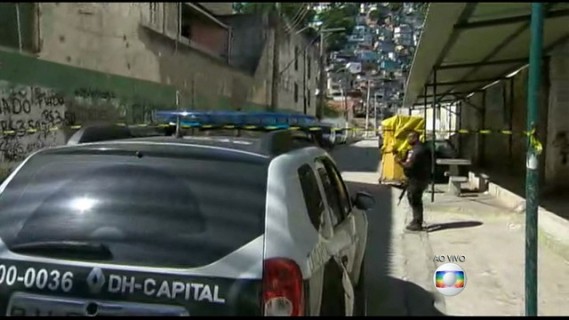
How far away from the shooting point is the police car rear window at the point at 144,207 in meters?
2.51

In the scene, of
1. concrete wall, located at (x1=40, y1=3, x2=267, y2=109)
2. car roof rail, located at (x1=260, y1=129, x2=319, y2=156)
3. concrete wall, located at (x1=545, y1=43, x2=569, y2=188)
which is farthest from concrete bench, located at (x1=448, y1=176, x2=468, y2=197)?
car roof rail, located at (x1=260, y1=129, x2=319, y2=156)

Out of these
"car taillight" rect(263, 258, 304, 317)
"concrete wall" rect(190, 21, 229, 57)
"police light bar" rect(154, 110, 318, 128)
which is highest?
"concrete wall" rect(190, 21, 229, 57)

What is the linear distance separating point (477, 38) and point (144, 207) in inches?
259

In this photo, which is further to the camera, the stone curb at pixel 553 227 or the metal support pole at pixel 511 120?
the metal support pole at pixel 511 120

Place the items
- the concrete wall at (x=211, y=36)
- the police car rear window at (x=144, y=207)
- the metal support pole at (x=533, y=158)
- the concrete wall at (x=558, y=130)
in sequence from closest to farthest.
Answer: the police car rear window at (x=144, y=207) → the metal support pole at (x=533, y=158) → the concrete wall at (x=558, y=130) → the concrete wall at (x=211, y=36)

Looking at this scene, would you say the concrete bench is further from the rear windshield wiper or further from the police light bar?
the rear windshield wiper

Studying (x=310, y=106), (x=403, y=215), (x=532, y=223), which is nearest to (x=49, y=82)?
(x=403, y=215)

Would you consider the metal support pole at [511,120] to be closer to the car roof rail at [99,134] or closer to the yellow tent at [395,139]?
the yellow tent at [395,139]

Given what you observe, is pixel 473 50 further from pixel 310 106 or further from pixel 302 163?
pixel 310 106

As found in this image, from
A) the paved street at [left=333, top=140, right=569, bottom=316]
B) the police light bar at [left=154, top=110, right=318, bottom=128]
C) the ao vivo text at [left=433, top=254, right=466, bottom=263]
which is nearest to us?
the paved street at [left=333, top=140, right=569, bottom=316]

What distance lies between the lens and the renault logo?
245 cm

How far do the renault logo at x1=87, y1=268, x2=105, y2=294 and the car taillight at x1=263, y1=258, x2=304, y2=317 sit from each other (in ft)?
2.29

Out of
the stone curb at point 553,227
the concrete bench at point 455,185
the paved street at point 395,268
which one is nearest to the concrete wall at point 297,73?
the concrete bench at point 455,185

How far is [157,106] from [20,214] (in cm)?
1409
